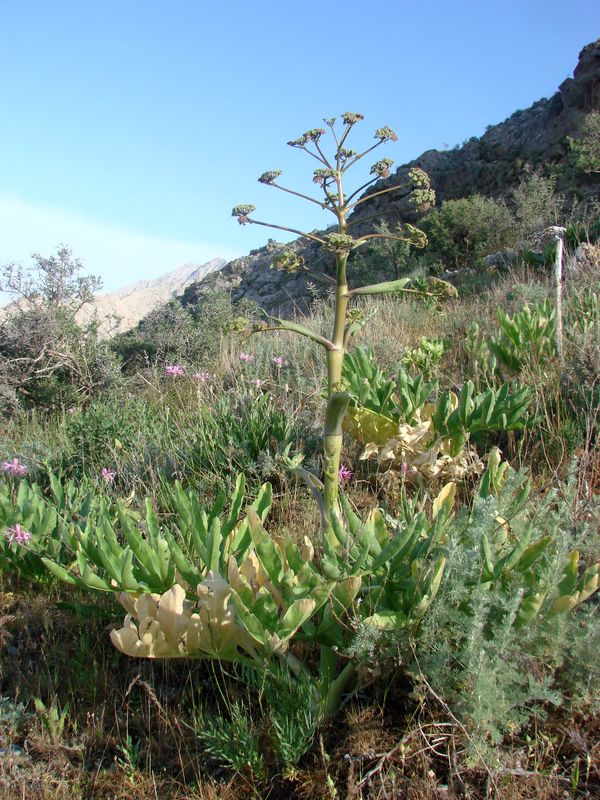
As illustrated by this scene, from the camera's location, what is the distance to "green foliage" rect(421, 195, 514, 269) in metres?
20.2

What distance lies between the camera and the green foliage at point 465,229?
66.2 feet

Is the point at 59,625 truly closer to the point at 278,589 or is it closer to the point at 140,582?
the point at 140,582

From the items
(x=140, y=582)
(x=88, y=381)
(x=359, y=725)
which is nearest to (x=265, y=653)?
(x=359, y=725)

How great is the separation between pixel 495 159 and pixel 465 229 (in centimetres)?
1866

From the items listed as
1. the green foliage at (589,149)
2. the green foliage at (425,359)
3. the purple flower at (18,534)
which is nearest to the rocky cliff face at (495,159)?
the green foliage at (589,149)

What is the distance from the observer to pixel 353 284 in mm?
22094

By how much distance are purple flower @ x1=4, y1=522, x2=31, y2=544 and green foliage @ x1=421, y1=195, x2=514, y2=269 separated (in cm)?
1794

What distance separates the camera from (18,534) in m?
2.76

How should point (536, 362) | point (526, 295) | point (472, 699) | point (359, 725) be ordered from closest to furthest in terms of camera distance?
point (472, 699)
point (359, 725)
point (536, 362)
point (526, 295)

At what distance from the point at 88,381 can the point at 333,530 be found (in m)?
6.49

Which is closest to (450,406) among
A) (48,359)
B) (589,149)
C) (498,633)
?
(498,633)

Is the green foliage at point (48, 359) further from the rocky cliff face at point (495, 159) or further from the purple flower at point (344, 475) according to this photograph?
the rocky cliff face at point (495, 159)

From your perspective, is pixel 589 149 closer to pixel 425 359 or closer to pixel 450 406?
pixel 425 359

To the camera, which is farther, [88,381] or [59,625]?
[88,381]
